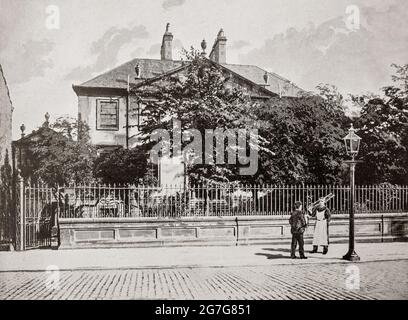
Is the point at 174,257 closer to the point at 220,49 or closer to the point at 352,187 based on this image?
the point at 352,187

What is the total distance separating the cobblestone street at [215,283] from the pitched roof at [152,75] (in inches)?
772

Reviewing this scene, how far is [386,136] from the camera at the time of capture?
808 inches

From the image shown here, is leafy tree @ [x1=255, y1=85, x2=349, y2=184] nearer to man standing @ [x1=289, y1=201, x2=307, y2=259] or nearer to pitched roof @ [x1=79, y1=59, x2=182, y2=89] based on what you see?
man standing @ [x1=289, y1=201, x2=307, y2=259]

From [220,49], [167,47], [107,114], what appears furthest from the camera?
[167,47]

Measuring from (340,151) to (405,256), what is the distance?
7.70 m

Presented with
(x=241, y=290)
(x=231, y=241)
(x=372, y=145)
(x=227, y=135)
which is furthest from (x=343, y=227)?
(x=241, y=290)

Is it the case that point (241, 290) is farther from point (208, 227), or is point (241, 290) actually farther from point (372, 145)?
point (372, 145)

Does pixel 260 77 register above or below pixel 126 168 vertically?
above

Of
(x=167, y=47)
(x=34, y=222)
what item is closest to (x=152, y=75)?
(x=167, y=47)

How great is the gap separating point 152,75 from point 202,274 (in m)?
24.3

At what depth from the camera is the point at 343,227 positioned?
1534cm

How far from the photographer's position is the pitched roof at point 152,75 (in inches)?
1224

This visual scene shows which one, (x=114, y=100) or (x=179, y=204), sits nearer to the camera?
(x=179, y=204)

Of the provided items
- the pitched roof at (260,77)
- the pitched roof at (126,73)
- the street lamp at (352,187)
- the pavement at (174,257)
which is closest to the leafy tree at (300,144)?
the pavement at (174,257)
